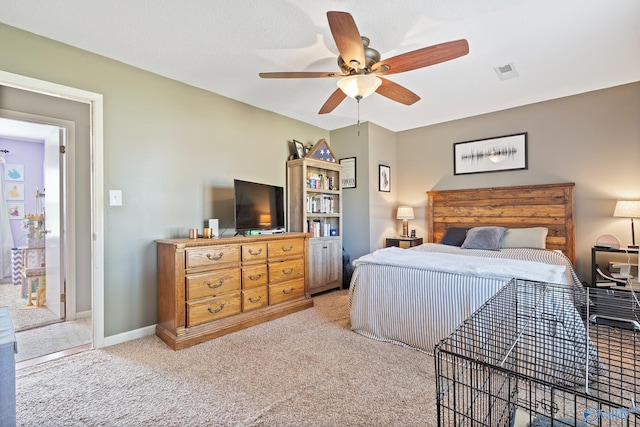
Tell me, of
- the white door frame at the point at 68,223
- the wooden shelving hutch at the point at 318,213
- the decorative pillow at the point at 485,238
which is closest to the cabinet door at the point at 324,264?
the wooden shelving hutch at the point at 318,213

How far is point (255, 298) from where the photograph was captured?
123 inches

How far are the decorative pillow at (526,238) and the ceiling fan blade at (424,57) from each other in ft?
8.36

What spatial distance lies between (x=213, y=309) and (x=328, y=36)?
98.8 inches

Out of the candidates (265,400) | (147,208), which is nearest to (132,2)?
(147,208)

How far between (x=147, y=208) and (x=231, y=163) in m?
1.07

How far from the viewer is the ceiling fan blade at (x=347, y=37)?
5.66 ft

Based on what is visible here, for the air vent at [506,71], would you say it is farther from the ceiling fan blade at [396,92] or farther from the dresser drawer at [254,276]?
the dresser drawer at [254,276]

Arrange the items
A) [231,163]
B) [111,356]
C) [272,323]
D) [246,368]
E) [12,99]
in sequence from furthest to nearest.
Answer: [231,163], [272,323], [12,99], [111,356], [246,368]

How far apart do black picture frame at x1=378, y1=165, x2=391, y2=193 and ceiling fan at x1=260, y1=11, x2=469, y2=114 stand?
222cm

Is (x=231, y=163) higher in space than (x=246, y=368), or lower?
higher

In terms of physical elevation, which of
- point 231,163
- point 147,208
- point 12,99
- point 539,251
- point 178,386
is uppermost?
point 12,99

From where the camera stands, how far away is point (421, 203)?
493 centimetres

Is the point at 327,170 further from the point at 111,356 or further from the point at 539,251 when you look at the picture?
the point at 111,356

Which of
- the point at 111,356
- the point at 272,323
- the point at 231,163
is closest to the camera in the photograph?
the point at 111,356
